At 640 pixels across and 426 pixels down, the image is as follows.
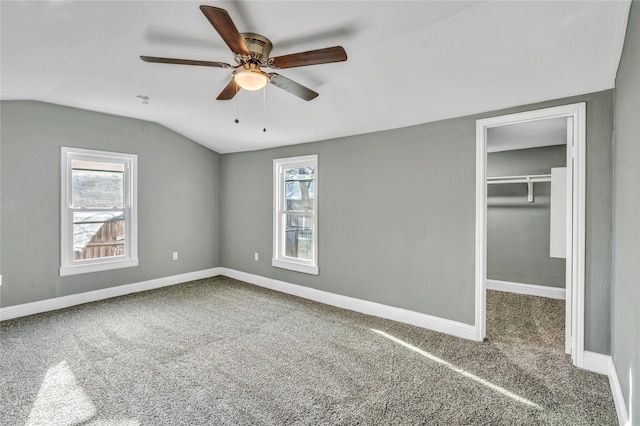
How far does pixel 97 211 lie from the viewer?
13.9ft

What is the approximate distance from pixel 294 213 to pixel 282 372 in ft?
8.42

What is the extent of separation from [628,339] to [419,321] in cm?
179

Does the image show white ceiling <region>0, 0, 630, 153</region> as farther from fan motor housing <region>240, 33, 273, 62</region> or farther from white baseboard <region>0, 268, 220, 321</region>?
white baseboard <region>0, 268, 220, 321</region>

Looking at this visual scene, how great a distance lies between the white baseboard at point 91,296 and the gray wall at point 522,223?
4687 millimetres

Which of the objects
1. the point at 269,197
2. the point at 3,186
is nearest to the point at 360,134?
the point at 269,197

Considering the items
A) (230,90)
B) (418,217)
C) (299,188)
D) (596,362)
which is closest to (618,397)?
(596,362)

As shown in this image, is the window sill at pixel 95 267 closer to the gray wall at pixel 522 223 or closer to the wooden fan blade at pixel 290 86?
the wooden fan blade at pixel 290 86

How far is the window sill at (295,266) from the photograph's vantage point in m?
4.36

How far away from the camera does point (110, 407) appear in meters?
Answer: 2.04

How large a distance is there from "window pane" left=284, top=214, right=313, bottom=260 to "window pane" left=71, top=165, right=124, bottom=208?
235 centimetres

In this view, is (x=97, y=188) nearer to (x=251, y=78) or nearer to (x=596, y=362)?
(x=251, y=78)

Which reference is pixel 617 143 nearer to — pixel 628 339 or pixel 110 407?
pixel 628 339

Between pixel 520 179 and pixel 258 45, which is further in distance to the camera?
pixel 520 179

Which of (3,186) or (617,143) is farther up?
(617,143)
